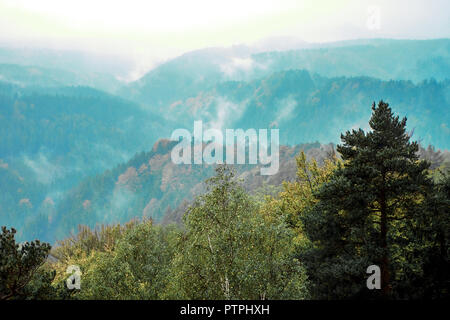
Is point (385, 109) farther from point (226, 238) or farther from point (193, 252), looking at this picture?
point (193, 252)

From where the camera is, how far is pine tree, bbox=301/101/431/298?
23.7 meters

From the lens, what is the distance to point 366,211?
80.8 ft

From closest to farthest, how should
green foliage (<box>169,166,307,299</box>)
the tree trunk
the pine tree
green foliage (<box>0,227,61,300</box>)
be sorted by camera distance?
green foliage (<box>0,227,61,300</box>) < green foliage (<box>169,166,307,299</box>) < the pine tree < the tree trunk

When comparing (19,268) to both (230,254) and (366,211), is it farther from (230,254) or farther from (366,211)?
(366,211)

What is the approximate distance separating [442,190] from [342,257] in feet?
25.3

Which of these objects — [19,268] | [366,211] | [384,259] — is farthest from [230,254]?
[19,268]

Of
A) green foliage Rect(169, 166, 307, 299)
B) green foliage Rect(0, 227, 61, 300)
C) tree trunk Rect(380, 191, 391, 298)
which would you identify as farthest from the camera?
tree trunk Rect(380, 191, 391, 298)

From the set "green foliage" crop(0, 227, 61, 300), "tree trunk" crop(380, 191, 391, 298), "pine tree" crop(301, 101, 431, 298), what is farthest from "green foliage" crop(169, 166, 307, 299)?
"green foliage" crop(0, 227, 61, 300)

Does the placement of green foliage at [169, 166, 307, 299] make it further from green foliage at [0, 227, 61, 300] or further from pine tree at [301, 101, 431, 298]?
green foliage at [0, 227, 61, 300]

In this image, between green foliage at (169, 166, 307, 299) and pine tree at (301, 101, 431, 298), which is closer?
green foliage at (169, 166, 307, 299)

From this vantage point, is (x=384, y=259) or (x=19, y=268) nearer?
(x=19, y=268)

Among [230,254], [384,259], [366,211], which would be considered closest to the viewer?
[230,254]

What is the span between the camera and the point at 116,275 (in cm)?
2534

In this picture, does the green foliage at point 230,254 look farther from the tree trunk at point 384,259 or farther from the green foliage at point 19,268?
the green foliage at point 19,268
